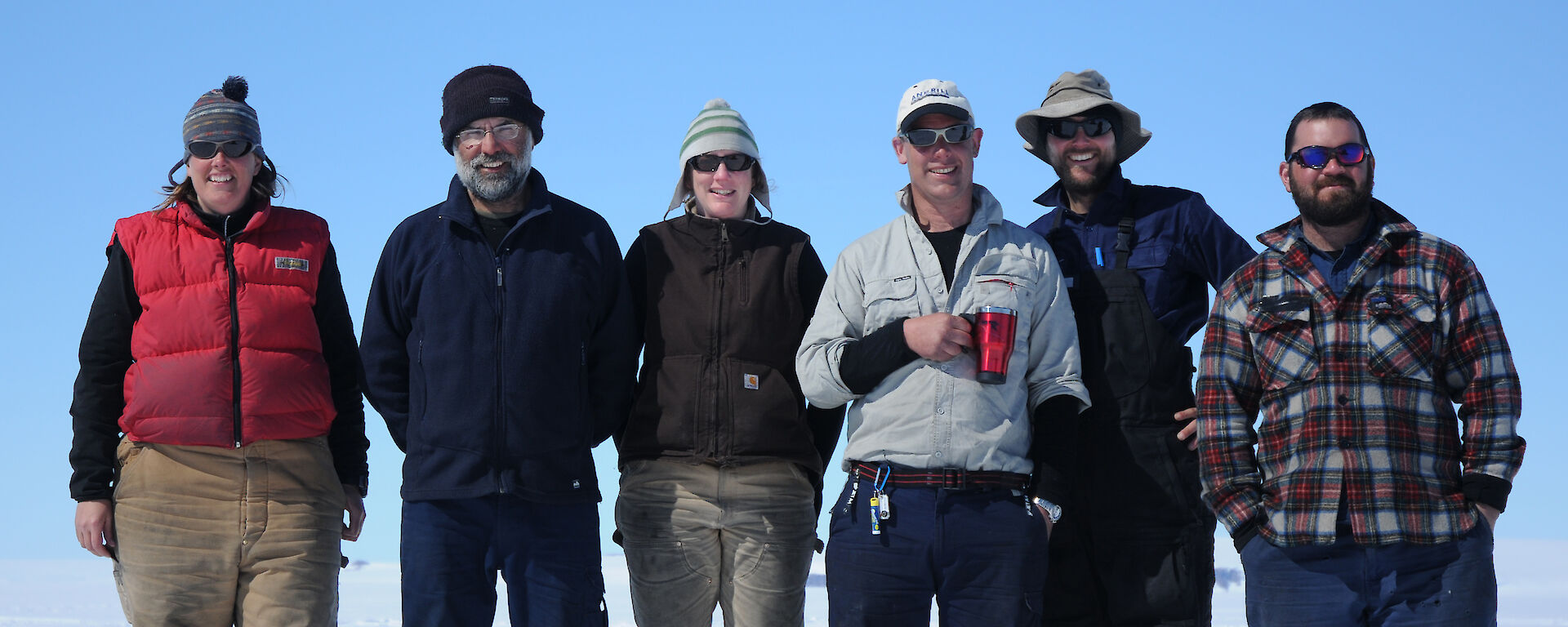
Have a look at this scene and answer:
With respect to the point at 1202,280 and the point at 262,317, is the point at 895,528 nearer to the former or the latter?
the point at 1202,280

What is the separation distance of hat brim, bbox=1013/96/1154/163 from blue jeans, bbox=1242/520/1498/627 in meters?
2.09

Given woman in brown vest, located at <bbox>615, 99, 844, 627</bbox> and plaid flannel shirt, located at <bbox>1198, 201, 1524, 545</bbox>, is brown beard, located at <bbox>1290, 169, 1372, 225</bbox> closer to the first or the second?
plaid flannel shirt, located at <bbox>1198, 201, 1524, 545</bbox>

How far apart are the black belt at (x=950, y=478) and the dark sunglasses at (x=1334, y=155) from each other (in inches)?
64.0

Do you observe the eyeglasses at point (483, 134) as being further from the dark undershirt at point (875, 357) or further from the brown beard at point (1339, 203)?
the brown beard at point (1339, 203)

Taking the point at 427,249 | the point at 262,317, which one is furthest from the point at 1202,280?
the point at 262,317

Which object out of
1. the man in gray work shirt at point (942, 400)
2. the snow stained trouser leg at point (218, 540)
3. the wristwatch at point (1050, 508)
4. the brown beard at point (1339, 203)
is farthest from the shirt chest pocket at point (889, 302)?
the snow stained trouser leg at point (218, 540)

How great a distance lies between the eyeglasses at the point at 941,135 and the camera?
5.41 metres

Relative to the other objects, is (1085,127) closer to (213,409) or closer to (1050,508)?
(1050,508)

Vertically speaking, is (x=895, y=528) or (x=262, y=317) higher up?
(x=262, y=317)

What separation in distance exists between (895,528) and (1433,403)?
200 cm

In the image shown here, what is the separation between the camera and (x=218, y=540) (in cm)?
580

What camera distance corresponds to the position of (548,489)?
5.65m

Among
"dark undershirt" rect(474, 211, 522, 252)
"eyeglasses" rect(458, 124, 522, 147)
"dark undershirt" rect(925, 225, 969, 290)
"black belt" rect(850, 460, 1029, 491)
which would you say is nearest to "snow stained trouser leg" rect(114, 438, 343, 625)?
"dark undershirt" rect(474, 211, 522, 252)

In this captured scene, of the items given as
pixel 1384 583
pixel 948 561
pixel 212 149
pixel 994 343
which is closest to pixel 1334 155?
pixel 994 343
